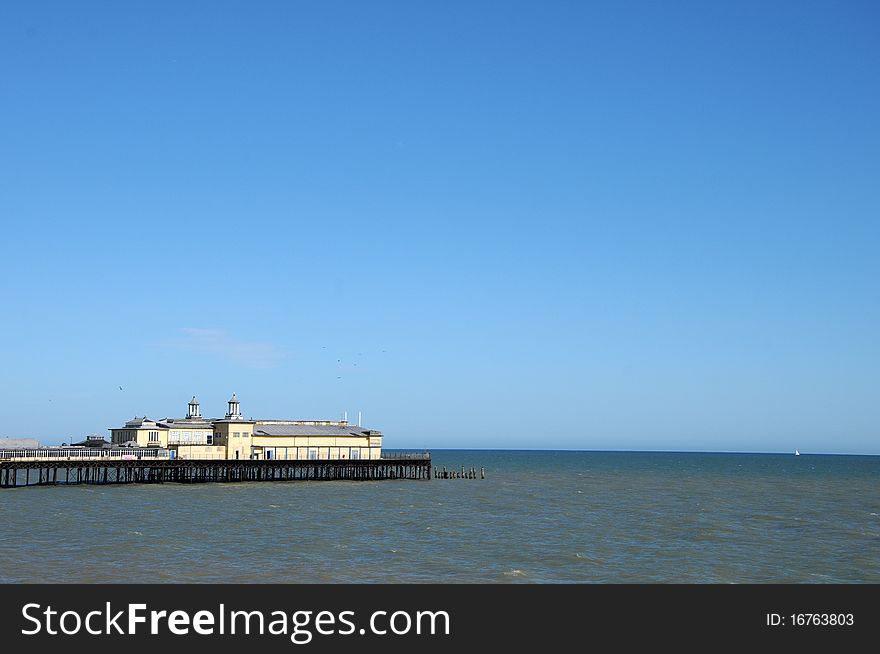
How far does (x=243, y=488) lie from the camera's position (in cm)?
10569

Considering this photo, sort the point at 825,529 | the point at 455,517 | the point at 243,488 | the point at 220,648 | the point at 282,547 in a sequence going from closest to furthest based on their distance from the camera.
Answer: the point at 220,648, the point at 282,547, the point at 825,529, the point at 455,517, the point at 243,488

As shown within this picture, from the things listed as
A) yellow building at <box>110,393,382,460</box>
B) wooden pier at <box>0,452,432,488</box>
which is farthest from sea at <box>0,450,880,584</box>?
yellow building at <box>110,393,382,460</box>

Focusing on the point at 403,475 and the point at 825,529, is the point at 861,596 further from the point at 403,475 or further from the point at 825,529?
the point at 403,475

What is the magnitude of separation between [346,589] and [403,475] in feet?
309

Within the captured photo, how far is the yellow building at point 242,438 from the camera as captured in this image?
11300 centimetres

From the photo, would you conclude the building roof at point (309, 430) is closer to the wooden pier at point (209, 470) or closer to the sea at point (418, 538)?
the wooden pier at point (209, 470)

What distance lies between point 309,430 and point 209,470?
43.5ft

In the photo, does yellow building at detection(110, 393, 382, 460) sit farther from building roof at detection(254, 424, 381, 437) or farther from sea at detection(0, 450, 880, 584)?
sea at detection(0, 450, 880, 584)

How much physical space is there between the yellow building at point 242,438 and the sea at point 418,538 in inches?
425

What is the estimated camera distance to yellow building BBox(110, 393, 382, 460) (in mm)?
113000

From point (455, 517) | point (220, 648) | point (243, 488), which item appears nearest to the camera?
point (220, 648)

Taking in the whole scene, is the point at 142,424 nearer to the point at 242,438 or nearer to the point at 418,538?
the point at 242,438

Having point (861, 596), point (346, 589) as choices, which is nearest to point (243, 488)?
point (346, 589)

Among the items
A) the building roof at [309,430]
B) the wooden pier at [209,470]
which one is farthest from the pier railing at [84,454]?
the building roof at [309,430]
